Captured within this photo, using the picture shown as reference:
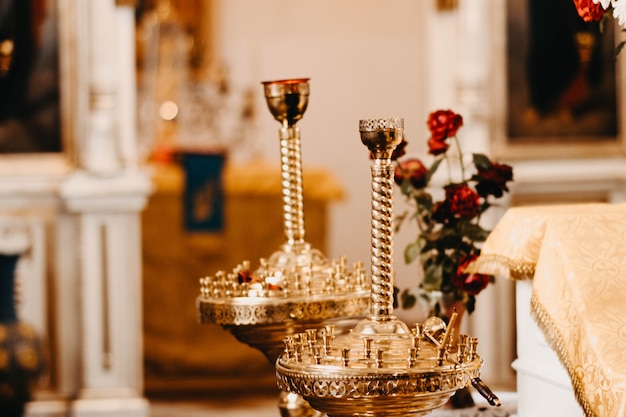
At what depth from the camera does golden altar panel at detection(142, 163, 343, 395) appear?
267 inches

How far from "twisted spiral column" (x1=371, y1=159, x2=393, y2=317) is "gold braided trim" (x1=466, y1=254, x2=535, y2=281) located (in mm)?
699

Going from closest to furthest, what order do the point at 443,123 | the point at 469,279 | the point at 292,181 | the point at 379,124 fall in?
the point at 379,124 → the point at 292,181 → the point at 469,279 → the point at 443,123

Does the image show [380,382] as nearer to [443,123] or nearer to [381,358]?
[381,358]

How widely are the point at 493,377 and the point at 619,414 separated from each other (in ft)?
12.9

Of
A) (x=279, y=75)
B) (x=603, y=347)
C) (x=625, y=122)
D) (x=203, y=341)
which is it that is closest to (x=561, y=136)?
(x=625, y=122)

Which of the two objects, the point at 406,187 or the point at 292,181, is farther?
the point at 406,187

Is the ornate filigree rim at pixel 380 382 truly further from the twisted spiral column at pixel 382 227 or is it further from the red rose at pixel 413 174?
the red rose at pixel 413 174

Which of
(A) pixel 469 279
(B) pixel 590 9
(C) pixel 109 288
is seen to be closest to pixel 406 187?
(A) pixel 469 279

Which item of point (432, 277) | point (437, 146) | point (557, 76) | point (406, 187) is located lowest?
point (432, 277)

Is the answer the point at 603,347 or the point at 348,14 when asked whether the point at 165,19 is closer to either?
the point at 348,14

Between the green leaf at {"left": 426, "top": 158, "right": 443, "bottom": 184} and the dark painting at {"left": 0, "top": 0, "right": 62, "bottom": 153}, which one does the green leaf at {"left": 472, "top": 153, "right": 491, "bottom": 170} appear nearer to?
the green leaf at {"left": 426, "top": 158, "right": 443, "bottom": 184}

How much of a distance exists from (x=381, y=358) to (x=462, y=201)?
1041 millimetres

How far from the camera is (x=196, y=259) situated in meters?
6.79

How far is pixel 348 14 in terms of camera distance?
9.59m
